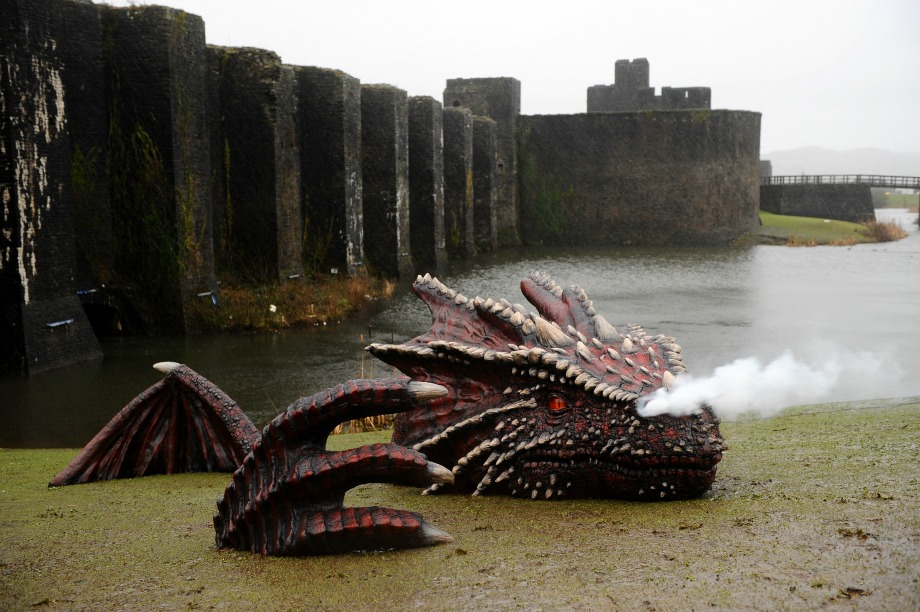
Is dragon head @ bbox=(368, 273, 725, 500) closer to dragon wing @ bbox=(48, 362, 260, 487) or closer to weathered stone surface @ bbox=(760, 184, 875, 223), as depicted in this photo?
dragon wing @ bbox=(48, 362, 260, 487)

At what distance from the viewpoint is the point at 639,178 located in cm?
3019

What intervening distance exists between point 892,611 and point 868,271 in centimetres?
1924

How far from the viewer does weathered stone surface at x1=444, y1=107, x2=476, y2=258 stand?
2512 centimetres

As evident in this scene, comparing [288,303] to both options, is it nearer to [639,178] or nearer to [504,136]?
[504,136]

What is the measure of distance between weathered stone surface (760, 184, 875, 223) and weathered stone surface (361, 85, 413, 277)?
23544mm

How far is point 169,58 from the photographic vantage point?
12750 mm

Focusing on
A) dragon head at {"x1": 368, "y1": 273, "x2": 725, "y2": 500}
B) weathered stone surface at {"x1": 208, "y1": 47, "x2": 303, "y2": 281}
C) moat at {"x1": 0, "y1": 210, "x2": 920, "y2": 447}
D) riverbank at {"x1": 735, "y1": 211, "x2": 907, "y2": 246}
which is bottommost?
moat at {"x1": 0, "y1": 210, "x2": 920, "y2": 447}

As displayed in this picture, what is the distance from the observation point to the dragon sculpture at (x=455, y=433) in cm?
272

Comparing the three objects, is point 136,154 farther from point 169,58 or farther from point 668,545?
point 668,545

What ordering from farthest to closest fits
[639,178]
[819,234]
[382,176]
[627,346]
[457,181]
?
1. [639,178]
2. [819,234]
3. [457,181]
4. [382,176]
5. [627,346]

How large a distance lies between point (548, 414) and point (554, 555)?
91 cm

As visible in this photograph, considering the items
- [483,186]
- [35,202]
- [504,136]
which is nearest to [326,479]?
[35,202]

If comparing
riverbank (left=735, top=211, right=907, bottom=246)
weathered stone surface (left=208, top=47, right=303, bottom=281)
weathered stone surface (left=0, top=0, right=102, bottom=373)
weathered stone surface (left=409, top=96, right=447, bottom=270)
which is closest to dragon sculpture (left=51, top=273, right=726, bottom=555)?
weathered stone surface (left=0, top=0, right=102, bottom=373)

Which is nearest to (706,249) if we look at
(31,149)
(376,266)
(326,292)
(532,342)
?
(376,266)
